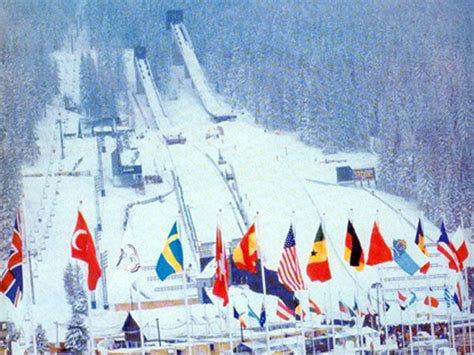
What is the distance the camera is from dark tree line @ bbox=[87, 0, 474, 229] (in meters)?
14.8

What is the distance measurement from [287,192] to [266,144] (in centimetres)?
93

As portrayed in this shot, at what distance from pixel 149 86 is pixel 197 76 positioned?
84 centimetres

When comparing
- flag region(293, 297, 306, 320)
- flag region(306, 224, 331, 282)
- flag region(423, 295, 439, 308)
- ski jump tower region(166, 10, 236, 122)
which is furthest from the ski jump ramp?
flag region(306, 224, 331, 282)

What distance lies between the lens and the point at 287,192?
1470cm

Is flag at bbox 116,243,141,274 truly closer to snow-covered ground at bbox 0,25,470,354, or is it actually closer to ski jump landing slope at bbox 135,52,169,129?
snow-covered ground at bbox 0,25,470,354

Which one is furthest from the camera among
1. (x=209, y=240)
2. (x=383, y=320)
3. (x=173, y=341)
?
(x=209, y=240)

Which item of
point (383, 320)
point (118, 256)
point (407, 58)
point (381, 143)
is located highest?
point (407, 58)

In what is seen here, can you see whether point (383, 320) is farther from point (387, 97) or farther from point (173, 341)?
point (387, 97)

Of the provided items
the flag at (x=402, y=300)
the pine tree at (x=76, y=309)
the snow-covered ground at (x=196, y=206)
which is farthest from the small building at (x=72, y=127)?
the flag at (x=402, y=300)

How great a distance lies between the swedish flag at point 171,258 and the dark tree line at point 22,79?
3287 mm

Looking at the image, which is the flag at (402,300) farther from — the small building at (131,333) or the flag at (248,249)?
the flag at (248,249)

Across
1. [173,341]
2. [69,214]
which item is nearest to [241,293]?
[173,341]

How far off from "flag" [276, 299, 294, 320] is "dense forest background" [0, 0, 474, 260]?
8.67 feet

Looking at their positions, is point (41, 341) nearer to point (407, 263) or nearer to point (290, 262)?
point (290, 262)
